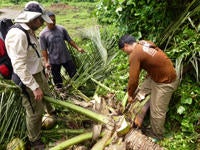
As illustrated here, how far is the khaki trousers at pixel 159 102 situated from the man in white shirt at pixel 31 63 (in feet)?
4.05

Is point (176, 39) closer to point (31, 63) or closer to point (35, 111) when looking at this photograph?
point (31, 63)

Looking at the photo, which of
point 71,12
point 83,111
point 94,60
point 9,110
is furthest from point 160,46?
point 71,12

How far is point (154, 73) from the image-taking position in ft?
13.5

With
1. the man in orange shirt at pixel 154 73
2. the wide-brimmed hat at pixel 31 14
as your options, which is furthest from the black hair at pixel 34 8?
the man in orange shirt at pixel 154 73

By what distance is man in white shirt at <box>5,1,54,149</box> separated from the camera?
3986 millimetres

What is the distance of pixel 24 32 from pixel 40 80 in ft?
2.44

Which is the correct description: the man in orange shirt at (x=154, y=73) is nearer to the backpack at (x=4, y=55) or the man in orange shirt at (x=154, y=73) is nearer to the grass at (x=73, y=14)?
the backpack at (x=4, y=55)

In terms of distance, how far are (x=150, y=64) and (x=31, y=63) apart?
1339 millimetres

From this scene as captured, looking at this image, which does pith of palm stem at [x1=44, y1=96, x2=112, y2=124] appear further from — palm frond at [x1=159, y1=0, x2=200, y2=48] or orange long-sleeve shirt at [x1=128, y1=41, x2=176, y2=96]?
palm frond at [x1=159, y1=0, x2=200, y2=48]

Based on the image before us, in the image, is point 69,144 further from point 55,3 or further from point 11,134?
point 55,3

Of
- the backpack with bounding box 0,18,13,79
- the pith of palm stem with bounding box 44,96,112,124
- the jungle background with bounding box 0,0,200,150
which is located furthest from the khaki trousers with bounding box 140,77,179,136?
the backpack with bounding box 0,18,13,79

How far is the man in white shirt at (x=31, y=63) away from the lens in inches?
157

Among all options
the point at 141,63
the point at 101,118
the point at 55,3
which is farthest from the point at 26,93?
the point at 55,3

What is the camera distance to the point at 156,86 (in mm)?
4168
